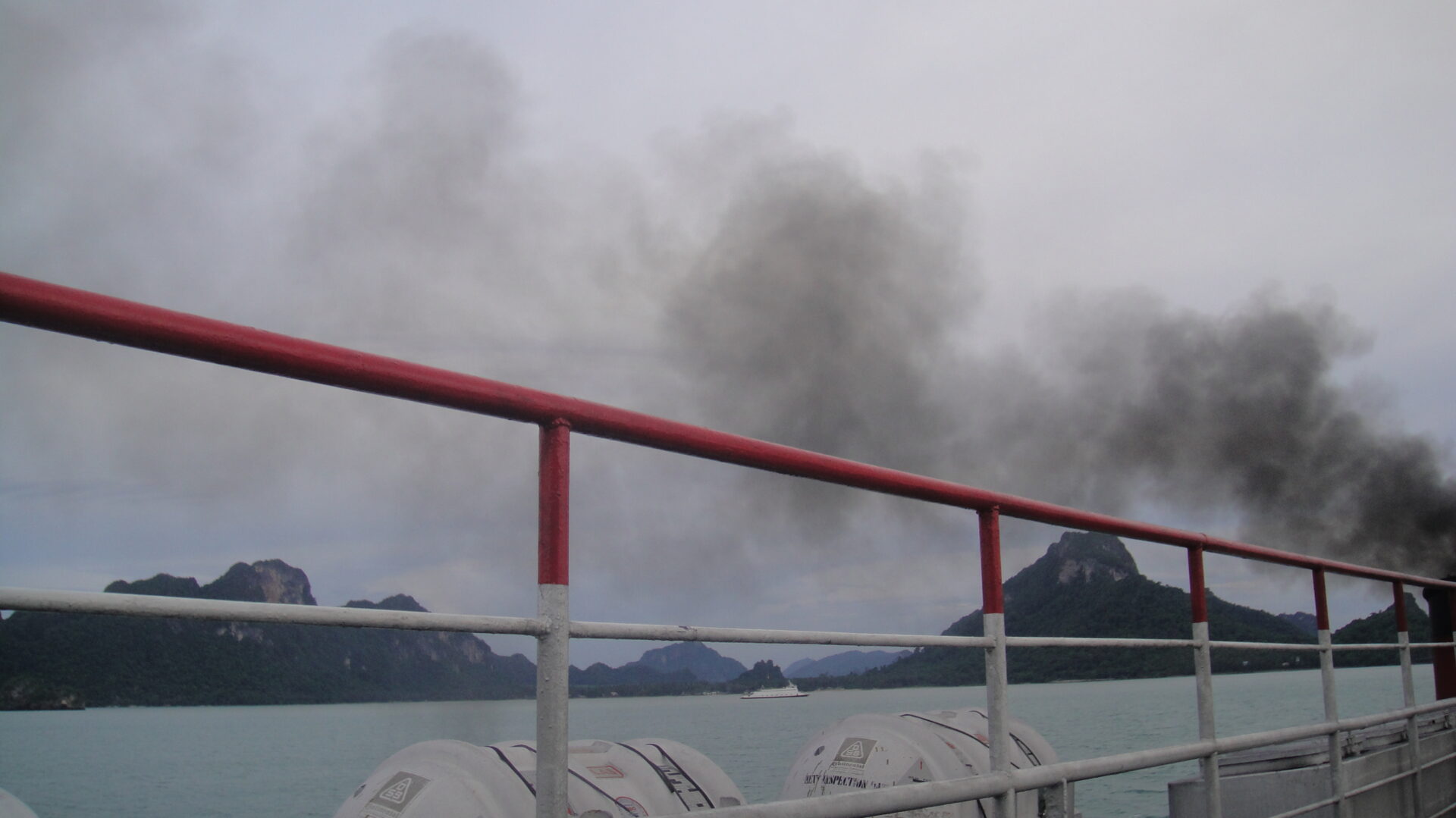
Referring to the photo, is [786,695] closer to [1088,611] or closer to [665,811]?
[1088,611]

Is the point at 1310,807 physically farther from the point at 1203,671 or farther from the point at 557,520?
the point at 557,520

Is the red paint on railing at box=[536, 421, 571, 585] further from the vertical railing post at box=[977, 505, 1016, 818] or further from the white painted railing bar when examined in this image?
the white painted railing bar

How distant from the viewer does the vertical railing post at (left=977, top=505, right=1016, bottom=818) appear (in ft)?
6.89

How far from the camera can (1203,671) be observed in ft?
9.49

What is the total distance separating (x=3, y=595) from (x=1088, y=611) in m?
51.4

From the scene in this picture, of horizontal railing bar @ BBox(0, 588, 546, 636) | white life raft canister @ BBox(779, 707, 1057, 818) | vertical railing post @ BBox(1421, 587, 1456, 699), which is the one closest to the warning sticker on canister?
white life raft canister @ BBox(779, 707, 1057, 818)

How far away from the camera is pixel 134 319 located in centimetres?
108

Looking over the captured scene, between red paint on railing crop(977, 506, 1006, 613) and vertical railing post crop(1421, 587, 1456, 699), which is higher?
red paint on railing crop(977, 506, 1006, 613)

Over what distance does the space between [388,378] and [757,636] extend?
0.77m

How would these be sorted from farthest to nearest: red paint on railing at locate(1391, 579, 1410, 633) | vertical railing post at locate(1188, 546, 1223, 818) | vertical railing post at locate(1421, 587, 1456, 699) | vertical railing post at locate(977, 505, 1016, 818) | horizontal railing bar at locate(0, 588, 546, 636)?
vertical railing post at locate(1421, 587, 1456, 699), red paint on railing at locate(1391, 579, 1410, 633), vertical railing post at locate(1188, 546, 1223, 818), vertical railing post at locate(977, 505, 1016, 818), horizontal railing bar at locate(0, 588, 546, 636)

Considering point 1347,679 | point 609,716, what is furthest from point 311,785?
→ point 1347,679

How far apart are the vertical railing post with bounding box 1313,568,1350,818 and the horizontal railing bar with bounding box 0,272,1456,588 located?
2.44 metres

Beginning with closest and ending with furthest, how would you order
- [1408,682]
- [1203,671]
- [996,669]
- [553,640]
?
[553,640]
[996,669]
[1203,671]
[1408,682]

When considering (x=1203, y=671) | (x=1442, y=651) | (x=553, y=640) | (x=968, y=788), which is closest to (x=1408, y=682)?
(x=1203, y=671)
